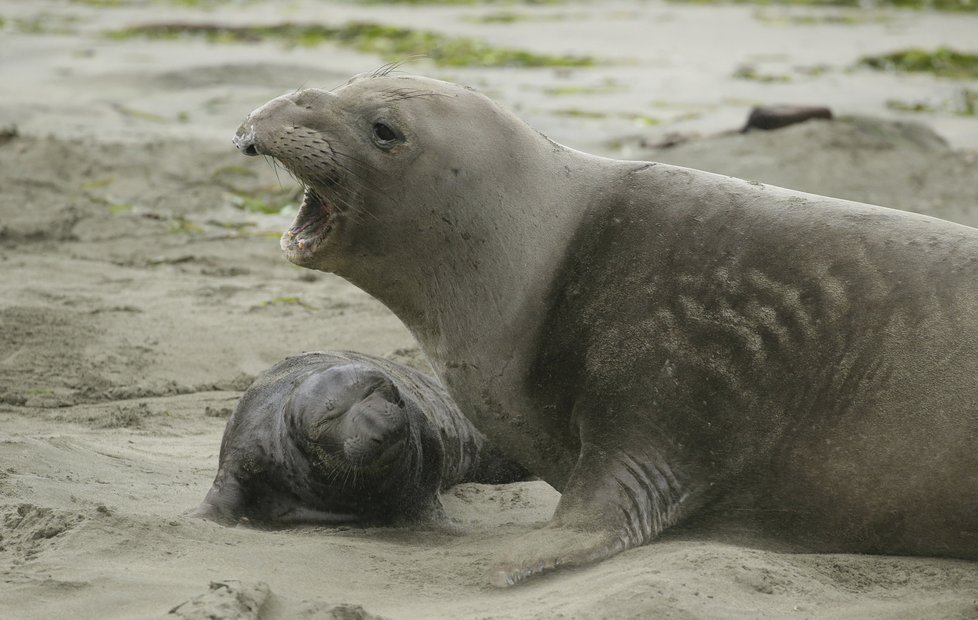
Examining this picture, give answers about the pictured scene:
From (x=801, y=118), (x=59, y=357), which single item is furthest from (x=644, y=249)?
(x=801, y=118)

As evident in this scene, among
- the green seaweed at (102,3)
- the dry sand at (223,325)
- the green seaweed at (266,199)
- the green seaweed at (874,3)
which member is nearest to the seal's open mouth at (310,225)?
the dry sand at (223,325)

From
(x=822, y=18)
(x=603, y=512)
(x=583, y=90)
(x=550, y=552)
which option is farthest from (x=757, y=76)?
(x=550, y=552)

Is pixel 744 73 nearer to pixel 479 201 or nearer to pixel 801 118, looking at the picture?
pixel 801 118

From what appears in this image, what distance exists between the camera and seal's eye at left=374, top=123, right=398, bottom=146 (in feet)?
14.9

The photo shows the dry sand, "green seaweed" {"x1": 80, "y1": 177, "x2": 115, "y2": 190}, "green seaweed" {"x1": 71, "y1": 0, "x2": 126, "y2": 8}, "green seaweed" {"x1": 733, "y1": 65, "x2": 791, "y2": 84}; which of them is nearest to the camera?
the dry sand

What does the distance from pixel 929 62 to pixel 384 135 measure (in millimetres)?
12181

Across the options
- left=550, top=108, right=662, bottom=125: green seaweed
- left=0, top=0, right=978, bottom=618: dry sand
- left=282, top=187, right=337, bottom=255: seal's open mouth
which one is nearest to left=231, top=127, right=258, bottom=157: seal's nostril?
left=282, top=187, right=337, bottom=255: seal's open mouth

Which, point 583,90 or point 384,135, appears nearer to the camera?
point 384,135

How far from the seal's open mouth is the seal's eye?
0.27m

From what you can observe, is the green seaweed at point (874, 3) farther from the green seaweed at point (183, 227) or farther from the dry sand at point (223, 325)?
the green seaweed at point (183, 227)

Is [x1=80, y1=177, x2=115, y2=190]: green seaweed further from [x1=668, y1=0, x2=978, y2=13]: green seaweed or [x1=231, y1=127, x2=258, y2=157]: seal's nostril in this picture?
[x1=668, y1=0, x2=978, y2=13]: green seaweed

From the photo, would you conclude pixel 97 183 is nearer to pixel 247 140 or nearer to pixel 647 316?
pixel 247 140

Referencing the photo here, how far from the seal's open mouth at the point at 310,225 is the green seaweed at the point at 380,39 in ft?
36.5

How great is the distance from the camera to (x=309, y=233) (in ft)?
15.3
